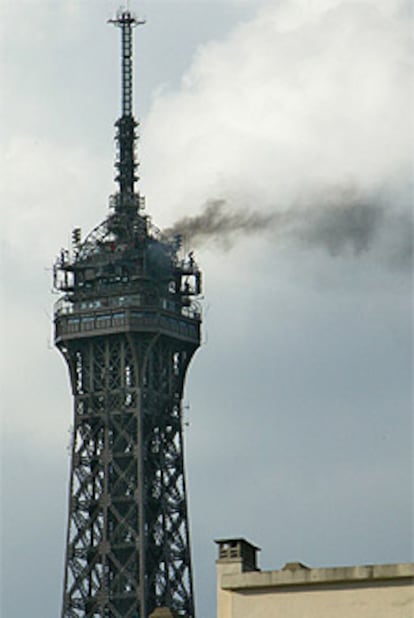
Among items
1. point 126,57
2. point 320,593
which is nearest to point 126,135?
point 126,57

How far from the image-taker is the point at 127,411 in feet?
599

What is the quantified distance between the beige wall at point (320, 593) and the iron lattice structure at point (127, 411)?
109 meters

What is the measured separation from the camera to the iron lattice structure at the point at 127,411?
593 ft

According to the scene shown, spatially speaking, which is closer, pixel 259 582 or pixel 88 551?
pixel 259 582

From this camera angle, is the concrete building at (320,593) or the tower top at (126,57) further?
the tower top at (126,57)

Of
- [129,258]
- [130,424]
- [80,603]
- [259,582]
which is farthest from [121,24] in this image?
[259,582]

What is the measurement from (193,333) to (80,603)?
21.8 m

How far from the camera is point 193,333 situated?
18550 centimetres

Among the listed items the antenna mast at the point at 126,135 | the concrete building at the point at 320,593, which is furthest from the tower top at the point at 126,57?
the concrete building at the point at 320,593

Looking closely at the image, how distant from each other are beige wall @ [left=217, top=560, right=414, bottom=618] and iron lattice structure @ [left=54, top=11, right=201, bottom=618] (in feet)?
359

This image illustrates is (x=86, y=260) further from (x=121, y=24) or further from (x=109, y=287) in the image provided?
(x=121, y=24)

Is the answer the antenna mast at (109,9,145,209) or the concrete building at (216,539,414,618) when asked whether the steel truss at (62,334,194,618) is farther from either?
the concrete building at (216,539,414,618)

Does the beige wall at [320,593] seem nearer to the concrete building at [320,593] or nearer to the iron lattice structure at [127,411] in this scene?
the concrete building at [320,593]

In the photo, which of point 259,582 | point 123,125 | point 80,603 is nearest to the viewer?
point 259,582
